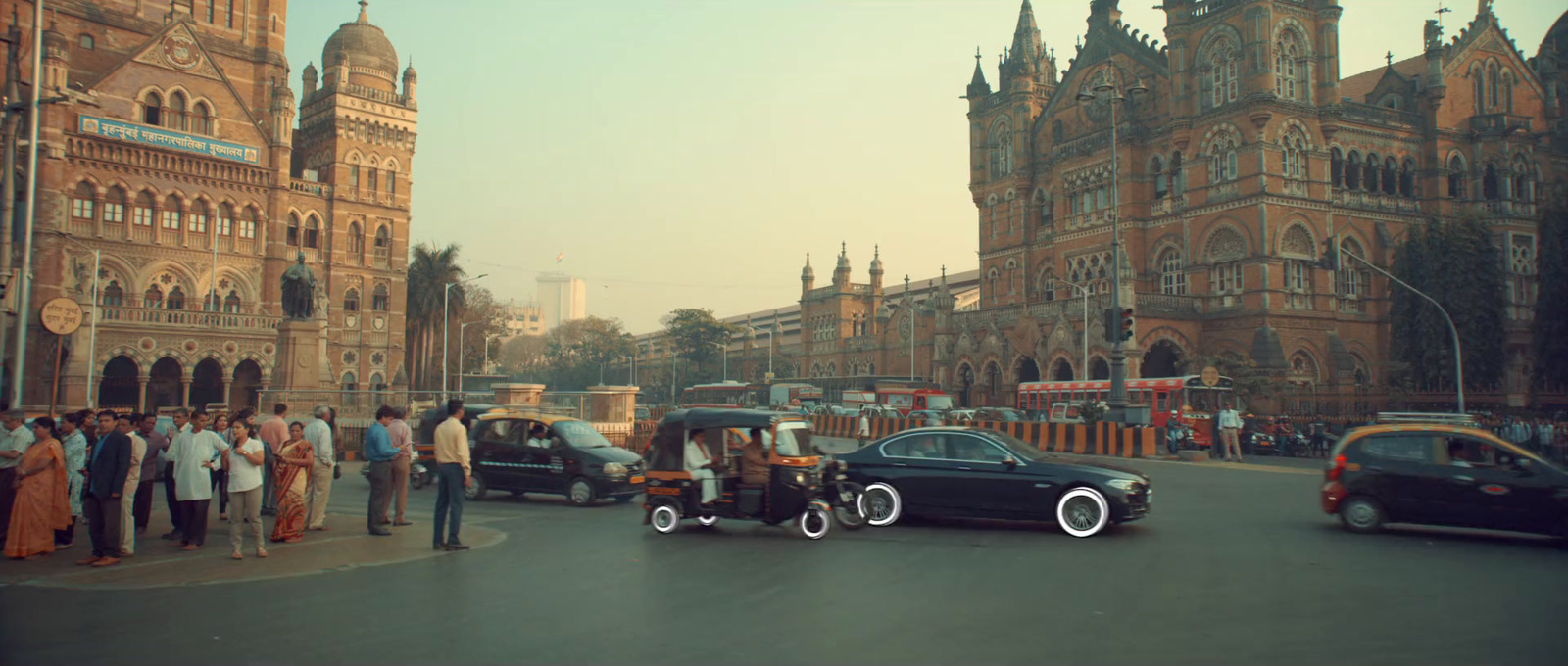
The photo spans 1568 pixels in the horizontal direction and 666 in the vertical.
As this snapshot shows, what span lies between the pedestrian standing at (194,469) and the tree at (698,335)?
249 feet

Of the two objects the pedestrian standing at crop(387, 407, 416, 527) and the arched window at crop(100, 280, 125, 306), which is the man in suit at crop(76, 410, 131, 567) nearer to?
the pedestrian standing at crop(387, 407, 416, 527)

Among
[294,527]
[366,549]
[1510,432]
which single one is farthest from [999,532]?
[1510,432]

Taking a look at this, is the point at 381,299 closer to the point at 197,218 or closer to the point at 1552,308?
the point at 197,218

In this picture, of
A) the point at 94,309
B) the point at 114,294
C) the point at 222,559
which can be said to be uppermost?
the point at 114,294

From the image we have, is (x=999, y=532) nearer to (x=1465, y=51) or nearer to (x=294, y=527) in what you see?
(x=294, y=527)

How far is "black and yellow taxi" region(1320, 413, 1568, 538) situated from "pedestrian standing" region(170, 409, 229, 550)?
44.6 feet

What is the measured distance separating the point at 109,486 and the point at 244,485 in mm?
1404

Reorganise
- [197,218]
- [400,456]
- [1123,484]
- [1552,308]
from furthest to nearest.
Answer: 1. [197,218]
2. [1552,308]
3. [400,456]
4. [1123,484]

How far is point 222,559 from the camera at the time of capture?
10734 mm

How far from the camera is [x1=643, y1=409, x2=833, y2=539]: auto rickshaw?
1216 cm

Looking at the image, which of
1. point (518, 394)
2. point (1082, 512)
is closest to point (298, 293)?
point (518, 394)

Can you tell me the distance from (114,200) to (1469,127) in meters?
63.3

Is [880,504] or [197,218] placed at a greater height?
[197,218]

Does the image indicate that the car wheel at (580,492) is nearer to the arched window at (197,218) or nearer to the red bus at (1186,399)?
the red bus at (1186,399)
